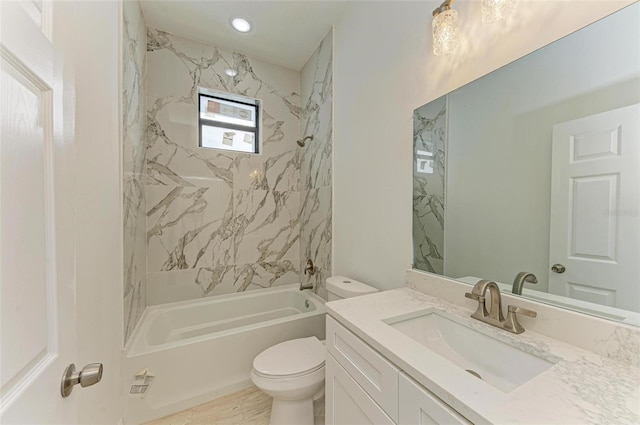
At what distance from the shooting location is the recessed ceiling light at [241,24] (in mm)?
2012

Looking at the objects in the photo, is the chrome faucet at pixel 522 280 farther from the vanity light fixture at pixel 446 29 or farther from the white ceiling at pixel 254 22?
the white ceiling at pixel 254 22

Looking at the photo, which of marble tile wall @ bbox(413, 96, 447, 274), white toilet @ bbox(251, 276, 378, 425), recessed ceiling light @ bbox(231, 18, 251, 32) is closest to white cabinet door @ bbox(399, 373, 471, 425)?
marble tile wall @ bbox(413, 96, 447, 274)

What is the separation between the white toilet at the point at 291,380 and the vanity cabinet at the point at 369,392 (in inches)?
11.3

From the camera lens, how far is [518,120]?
0.93 m

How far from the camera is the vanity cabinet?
61cm

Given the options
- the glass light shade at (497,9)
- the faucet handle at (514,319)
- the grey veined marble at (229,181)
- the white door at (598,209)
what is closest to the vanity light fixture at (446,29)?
the glass light shade at (497,9)

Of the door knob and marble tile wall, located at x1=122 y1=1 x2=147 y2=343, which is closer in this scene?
the door knob

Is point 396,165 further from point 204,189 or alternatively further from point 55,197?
point 204,189

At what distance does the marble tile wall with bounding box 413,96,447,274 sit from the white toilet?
0.52 meters

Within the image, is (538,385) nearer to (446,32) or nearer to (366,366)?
(366,366)

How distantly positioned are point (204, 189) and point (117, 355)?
57.4 inches

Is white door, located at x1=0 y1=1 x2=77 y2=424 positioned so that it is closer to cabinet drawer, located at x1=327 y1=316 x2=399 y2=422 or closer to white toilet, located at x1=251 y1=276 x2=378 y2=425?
cabinet drawer, located at x1=327 y1=316 x2=399 y2=422

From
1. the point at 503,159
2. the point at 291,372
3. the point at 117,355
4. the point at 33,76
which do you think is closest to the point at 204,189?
the point at 117,355

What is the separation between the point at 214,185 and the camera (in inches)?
94.7
